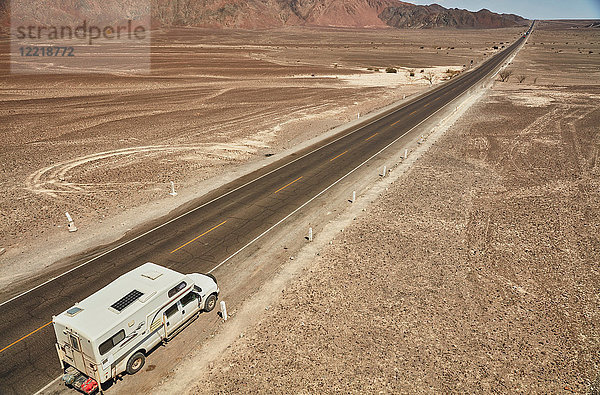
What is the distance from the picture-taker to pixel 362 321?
557 inches

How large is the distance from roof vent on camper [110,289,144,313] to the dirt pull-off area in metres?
3.58

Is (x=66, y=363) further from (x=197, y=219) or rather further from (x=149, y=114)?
(x=149, y=114)

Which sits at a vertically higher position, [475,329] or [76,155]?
[76,155]

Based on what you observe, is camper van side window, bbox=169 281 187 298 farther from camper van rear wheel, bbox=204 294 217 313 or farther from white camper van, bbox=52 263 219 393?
camper van rear wheel, bbox=204 294 217 313

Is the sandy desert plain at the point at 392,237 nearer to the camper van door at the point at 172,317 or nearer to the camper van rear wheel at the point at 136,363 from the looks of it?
the camper van door at the point at 172,317

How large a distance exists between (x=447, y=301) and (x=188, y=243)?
44.9ft

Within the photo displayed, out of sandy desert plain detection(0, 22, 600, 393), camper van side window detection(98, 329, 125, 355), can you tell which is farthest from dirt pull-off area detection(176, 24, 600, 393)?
camper van side window detection(98, 329, 125, 355)

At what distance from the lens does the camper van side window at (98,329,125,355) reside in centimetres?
1052

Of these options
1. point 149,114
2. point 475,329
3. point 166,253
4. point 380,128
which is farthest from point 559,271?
point 149,114

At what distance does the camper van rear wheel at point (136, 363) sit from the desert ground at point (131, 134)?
9397 millimetres

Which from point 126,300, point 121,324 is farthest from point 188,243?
point 121,324

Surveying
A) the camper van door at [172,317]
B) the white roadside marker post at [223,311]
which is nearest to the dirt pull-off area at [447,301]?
the white roadside marker post at [223,311]

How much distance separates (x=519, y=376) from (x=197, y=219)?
18205mm

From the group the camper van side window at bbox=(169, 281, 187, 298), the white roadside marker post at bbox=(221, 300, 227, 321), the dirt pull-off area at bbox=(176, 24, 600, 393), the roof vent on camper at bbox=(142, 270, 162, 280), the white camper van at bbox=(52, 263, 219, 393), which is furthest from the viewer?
the white roadside marker post at bbox=(221, 300, 227, 321)
